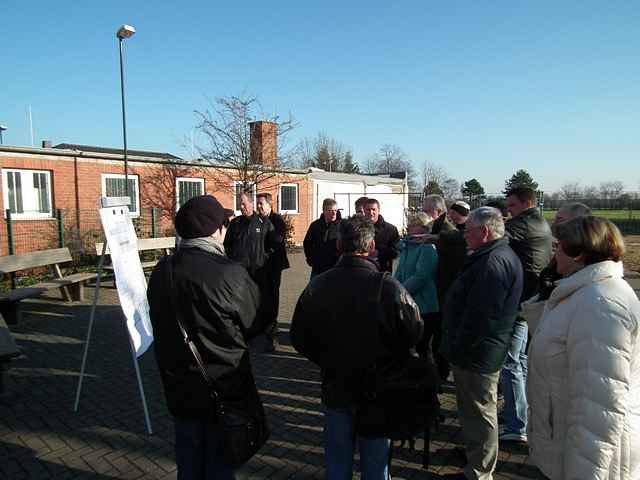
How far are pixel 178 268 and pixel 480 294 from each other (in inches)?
74.3

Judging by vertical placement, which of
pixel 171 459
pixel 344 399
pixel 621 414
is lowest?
pixel 171 459

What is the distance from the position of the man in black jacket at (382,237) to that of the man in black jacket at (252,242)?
4.62ft

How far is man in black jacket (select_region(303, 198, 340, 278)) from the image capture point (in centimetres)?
577

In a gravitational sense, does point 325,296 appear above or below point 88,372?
above

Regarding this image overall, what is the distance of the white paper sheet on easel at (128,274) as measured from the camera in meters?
3.86

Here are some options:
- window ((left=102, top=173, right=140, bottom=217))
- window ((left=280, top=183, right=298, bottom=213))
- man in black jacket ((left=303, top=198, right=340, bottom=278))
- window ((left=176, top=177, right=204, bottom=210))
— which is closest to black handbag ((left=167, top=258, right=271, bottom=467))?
man in black jacket ((left=303, top=198, right=340, bottom=278))

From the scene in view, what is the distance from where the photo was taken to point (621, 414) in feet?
6.07

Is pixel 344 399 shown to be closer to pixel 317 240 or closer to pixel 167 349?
A: pixel 167 349

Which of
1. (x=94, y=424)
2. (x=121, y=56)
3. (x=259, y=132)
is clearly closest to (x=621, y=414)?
(x=94, y=424)

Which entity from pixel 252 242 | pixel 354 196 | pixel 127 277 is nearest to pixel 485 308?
pixel 127 277

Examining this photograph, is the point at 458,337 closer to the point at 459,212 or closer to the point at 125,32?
the point at 459,212

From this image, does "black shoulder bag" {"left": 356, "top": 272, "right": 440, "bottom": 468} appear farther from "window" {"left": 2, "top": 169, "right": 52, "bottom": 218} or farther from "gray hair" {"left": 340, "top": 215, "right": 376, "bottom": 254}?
"window" {"left": 2, "top": 169, "right": 52, "bottom": 218}

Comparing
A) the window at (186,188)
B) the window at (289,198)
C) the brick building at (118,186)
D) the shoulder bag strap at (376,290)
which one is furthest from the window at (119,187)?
the shoulder bag strap at (376,290)

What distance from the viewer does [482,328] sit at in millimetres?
2820
